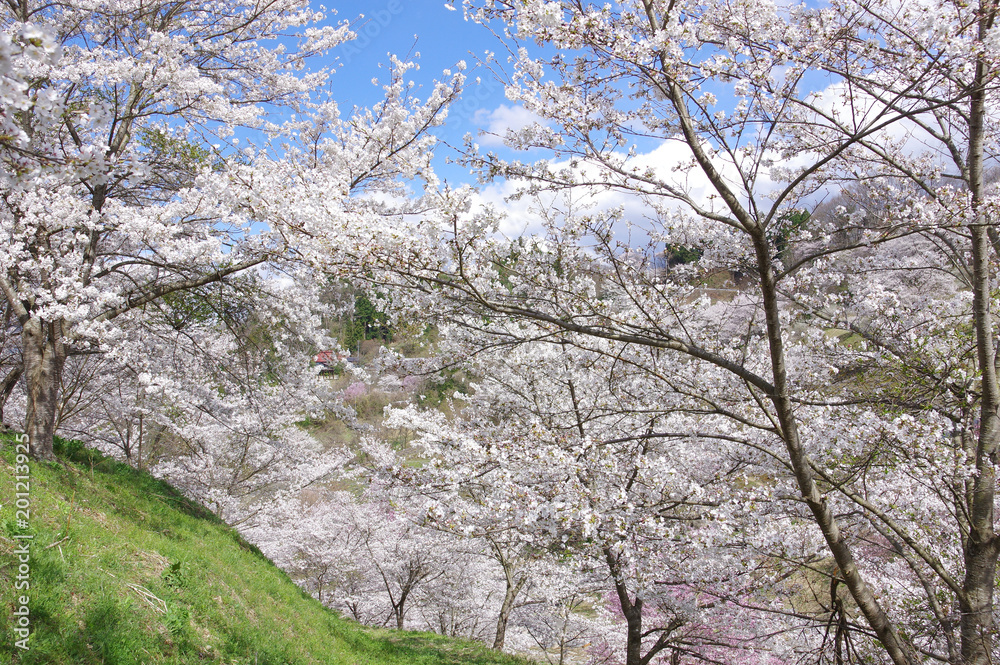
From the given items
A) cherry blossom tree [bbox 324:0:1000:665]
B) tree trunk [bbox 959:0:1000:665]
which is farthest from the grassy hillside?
tree trunk [bbox 959:0:1000:665]

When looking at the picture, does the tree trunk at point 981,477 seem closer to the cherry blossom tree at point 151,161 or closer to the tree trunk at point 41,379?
the cherry blossom tree at point 151,161

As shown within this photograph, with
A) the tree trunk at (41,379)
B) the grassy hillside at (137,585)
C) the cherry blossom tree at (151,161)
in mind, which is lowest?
the grassy hillside at (137,585)

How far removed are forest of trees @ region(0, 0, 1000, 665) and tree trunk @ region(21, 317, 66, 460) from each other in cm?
3

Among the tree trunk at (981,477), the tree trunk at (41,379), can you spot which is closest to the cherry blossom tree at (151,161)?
the tree trunk at (41,379)

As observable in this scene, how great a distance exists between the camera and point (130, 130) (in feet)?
19.0

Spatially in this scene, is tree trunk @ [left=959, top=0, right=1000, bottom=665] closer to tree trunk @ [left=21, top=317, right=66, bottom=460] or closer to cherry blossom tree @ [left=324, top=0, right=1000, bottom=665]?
cherry blossom tree @ [left=324, top=0, right=1000, bottom=665]

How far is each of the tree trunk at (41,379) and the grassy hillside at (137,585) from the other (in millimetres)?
197

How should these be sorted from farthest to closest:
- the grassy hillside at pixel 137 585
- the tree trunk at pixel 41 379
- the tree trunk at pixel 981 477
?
the tree trunk at pixel 41 379
the tree trunk at pixel 981 477
the grassy hillside at pixel 137 585

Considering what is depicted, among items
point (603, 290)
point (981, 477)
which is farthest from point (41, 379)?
point (981, 477)

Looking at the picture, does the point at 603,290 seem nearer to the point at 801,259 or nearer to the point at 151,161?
the point at 801,259

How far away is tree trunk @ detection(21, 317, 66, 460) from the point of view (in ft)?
16.1

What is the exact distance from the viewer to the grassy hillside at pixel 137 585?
2797mm

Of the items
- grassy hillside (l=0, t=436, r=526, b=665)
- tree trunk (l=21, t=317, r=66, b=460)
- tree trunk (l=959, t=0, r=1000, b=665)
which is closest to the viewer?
grassy hillside (l=0, t=436, r=526, b=665)

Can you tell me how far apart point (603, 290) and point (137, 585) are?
4.10m
